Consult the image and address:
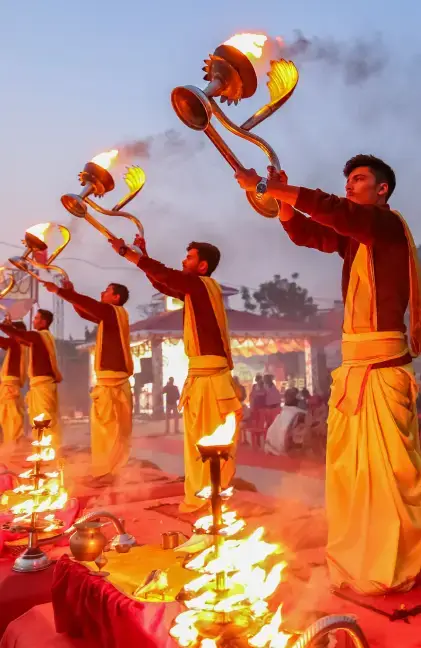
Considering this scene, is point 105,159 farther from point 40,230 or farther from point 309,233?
point 309,233

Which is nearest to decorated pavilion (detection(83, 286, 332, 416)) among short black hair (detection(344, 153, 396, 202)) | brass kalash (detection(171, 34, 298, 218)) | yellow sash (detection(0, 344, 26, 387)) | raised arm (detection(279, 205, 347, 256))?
yellow sash (detection(0, 344, 26, 387))

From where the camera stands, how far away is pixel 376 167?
2621mm

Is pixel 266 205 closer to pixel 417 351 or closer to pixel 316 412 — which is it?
pixel 417 351

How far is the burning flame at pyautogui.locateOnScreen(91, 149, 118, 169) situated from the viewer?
13.6ft

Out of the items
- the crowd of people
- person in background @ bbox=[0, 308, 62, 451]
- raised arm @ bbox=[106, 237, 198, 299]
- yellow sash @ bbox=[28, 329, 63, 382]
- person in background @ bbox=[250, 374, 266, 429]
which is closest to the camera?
raised arm @ bbox=[106, 237, 198, 299]

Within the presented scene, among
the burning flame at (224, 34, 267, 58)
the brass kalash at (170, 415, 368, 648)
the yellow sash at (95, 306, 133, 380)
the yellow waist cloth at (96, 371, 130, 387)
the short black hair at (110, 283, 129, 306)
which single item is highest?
the burning flame at (224, 34, 267, 58)

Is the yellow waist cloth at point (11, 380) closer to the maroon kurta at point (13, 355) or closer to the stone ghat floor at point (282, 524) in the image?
the maroon kurta at point (13, 355)

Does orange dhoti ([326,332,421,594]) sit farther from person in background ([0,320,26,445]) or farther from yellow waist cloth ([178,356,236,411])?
person in background ([0,320,26,445])

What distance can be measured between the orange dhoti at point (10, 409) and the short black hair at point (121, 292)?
3.43 metres

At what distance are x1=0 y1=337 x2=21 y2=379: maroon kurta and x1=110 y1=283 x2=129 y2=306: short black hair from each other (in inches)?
127

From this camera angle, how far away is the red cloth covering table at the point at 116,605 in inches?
67.9

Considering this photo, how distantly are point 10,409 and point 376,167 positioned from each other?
24.2ft

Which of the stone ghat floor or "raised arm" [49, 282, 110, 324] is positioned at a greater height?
"raised arm" [49, 282, 110, 324]

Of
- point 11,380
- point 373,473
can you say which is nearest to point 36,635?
point 373,473
